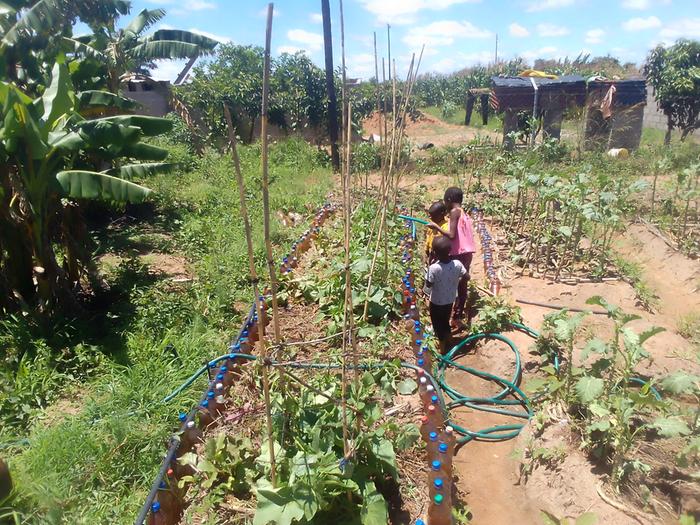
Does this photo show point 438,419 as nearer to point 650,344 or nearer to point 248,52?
point 650,344

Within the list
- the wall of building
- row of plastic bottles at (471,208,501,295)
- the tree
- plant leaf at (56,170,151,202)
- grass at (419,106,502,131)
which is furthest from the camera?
grass at (419,106,502,131)

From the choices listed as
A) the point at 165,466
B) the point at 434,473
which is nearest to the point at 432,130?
the point at 434,473

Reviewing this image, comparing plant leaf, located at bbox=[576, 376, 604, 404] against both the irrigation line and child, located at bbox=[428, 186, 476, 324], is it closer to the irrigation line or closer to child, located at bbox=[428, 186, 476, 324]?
child, located at bbox=[428, 186, 476, 324]

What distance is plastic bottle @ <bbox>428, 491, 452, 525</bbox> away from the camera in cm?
229

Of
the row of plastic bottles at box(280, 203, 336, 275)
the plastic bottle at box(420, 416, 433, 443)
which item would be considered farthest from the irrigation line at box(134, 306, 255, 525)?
the row of plastic bottles at box(280, 203, 336, 275)

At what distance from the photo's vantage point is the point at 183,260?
6.61m

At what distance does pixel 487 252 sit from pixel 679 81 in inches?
371

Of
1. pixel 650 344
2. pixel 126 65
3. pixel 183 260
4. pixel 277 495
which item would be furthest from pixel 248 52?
pixel 277 495

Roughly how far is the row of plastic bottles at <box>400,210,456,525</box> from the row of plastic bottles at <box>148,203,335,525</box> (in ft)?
3.57

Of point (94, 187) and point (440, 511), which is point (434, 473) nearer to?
point (440, 511)

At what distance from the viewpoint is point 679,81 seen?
459 inches

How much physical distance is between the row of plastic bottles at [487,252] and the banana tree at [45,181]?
151 inches

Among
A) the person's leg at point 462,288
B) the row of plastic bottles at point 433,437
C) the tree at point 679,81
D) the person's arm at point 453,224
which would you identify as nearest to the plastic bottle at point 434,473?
the row of plastic bottles at point 433,437

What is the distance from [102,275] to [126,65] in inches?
215
